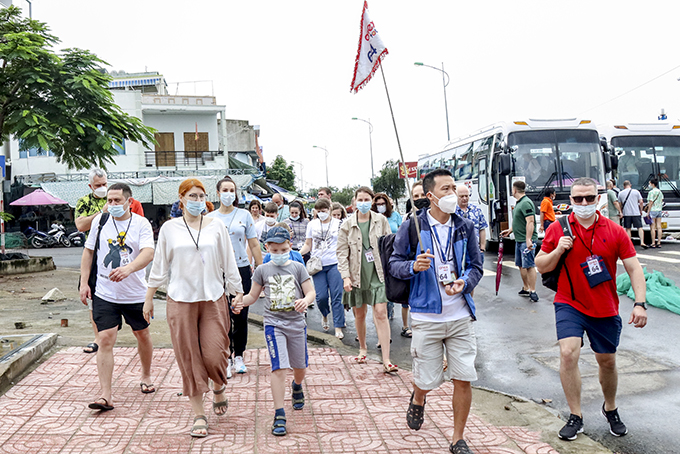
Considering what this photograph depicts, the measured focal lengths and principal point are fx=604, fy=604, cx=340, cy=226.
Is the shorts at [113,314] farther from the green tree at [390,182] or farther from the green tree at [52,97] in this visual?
the green tree at [390,182]

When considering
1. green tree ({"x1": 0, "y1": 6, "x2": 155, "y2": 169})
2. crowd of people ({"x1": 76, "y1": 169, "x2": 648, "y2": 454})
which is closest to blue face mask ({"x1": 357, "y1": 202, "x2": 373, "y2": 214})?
crowd of people ({"x1": 76, "y1": 169, "x2": 648, "y2": 454})

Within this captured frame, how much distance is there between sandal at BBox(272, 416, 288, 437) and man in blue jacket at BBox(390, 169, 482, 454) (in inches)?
35.9

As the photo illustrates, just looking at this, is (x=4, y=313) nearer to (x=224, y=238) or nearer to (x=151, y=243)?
(x=151, y=243)

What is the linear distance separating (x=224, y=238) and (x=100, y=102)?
11.5m

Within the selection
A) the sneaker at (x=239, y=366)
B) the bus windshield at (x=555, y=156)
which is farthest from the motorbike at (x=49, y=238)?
the sneaker at (x=239, y=366)

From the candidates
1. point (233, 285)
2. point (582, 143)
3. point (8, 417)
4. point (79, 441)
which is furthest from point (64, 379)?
point (582, 143)

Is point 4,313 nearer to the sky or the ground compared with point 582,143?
nearer to the ground

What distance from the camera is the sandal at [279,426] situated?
4.30m

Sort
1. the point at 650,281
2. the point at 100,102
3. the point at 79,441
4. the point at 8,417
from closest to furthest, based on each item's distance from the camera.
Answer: the point at 79,441, the point at 8,417, the point at 650,281, the point at 100,102

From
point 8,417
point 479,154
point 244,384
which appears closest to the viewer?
point 8,417

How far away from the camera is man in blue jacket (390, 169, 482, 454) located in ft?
12.9

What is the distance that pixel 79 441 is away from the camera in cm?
421

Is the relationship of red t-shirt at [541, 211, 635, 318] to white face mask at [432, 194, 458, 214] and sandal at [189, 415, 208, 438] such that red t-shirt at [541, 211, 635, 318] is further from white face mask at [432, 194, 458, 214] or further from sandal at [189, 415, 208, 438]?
sandal at [189, 415, 208, 438]

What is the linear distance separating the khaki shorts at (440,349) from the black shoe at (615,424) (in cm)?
119
